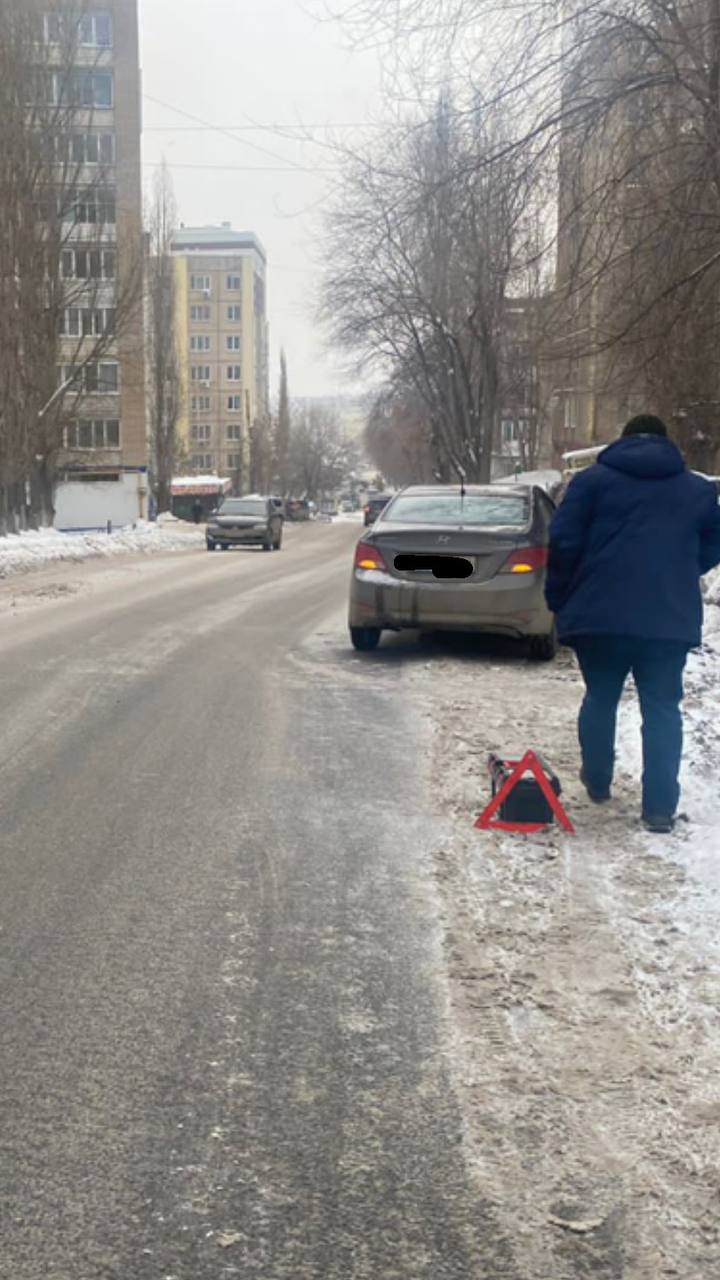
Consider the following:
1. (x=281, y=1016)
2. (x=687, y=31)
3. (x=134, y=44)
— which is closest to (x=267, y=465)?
(x=134, y=44)

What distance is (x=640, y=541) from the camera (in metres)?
5.05

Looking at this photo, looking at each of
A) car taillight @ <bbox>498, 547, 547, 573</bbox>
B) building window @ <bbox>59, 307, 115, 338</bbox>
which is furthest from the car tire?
building window @ <bbox>59, 307, 115, 338</bbox>

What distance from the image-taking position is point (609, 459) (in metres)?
5.18

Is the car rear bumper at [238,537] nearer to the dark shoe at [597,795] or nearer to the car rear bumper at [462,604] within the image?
the car rear bumper at [462,604]

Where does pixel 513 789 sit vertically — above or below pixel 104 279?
below

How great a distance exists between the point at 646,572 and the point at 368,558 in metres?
5.06

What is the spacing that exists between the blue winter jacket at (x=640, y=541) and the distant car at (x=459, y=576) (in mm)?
4372

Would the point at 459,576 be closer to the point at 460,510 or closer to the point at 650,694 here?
the point at 460,510

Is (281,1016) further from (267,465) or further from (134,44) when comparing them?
(267,465)

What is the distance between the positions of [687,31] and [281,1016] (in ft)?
30.9

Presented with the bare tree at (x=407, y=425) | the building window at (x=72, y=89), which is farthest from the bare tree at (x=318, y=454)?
the building window at (x=72, y=89)

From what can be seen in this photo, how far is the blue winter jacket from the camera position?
5.02 meters

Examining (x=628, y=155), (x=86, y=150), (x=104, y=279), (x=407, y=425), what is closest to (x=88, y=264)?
(x=104, y=279)

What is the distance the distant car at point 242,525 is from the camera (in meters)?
31.9
